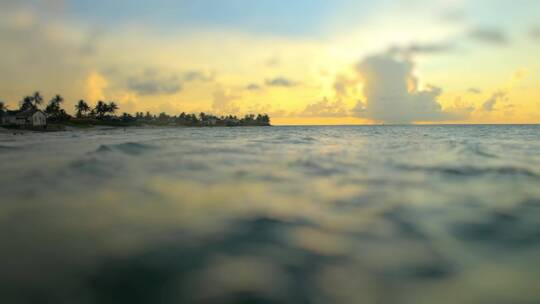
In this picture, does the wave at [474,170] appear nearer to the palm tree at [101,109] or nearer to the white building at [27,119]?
the white building at [27,119]

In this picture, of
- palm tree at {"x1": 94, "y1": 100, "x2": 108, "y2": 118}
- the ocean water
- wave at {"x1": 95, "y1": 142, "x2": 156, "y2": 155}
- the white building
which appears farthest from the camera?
palm tree at {"x1": 94, "y1": 100, "x2": 108, "y2": 118}

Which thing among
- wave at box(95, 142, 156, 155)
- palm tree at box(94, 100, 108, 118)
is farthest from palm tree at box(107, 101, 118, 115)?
wave at box(95, 142, 156, 155)

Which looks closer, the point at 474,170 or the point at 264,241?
the point at 264,241

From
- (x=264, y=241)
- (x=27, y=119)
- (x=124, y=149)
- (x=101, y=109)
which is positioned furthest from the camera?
(x=101, y=109)

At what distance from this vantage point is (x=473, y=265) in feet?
14.0

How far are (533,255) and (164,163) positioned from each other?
→ 1179cm

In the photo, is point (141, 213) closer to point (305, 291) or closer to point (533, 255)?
point (305, 291)

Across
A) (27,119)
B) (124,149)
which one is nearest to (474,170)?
(124,149)

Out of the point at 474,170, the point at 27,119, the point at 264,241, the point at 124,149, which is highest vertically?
the point at 27,119

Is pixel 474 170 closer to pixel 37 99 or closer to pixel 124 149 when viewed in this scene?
pixel 124 149

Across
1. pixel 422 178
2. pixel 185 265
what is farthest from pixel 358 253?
pixel 422 178

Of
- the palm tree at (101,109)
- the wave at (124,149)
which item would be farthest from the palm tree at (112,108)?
the wave at (124,149)

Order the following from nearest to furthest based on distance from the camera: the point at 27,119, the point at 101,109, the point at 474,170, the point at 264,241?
the point at 264,241 → the point at 474,170 → the point at 27,119 → the point at 101,109

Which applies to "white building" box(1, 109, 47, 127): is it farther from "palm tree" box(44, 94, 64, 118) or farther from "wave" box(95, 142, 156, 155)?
"wave" box(95, 142, 156, 155)
